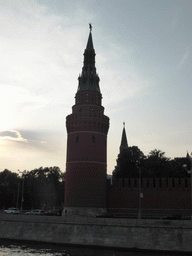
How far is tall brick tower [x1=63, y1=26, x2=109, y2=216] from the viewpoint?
153 feet

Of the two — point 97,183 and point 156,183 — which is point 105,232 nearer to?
point 97,183

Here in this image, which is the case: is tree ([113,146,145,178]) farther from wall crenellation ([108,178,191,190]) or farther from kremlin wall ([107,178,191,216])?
kremlin wall ([107,178,191,216])

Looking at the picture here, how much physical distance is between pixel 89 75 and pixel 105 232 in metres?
31.9

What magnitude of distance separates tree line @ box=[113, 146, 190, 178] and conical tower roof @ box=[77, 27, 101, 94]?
1704cm

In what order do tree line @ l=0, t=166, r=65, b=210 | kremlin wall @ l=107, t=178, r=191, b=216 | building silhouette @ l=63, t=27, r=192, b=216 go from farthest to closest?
tree line @ l=0, t=166, r=65, b=210 < kremlin wall @ l=107, t=178, r=191, b=216 < building silhouette @ l=63, t=27, r=192, b=216

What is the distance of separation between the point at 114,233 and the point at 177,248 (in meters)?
6.64

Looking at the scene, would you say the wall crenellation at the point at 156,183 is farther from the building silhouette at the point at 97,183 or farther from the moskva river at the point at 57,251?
the moskva river at the point at 57,251

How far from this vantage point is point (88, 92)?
173ft

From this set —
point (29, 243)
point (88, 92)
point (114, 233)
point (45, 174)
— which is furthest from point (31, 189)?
point (114, 233)

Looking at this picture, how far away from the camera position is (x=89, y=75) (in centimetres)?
5403

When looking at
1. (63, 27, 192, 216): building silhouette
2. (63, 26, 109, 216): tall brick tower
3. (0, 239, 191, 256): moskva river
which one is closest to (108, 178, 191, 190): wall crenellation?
(63, 27, 192, 216): building silhouette

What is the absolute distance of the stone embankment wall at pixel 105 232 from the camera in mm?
28453

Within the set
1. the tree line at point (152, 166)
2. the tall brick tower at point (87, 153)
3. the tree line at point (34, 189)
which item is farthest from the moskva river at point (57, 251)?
the tree line at point (34, 189)

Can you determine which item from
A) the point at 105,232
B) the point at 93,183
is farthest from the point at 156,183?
the point at 105,232
